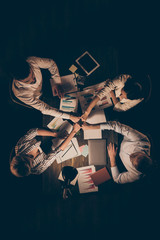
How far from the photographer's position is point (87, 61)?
233 cm

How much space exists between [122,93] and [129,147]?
2.68ft

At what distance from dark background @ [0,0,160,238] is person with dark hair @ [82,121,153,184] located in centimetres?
40

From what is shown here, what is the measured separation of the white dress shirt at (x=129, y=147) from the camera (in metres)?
1.87

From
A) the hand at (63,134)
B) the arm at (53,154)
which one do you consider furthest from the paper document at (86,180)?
the hand at (63,134)

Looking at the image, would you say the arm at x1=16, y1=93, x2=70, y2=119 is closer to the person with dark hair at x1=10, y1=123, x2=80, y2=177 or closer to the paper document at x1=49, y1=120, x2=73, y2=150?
the paper document at x1=49, y1=120, x2=73, y2=150

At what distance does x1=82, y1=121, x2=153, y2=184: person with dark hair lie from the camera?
5.76 feet

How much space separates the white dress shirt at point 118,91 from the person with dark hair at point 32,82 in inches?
24.2

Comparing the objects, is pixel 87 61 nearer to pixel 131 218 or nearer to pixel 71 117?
pixel 71 117

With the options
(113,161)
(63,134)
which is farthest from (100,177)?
(63,134)

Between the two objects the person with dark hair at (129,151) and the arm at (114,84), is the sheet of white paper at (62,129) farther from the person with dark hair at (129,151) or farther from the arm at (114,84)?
the arm at (114,84)

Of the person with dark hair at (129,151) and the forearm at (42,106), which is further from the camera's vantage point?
the forearm at (42,106)

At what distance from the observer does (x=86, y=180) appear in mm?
2145

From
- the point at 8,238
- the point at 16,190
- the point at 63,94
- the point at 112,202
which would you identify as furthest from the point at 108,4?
the point at 8,238

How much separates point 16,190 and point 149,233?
101 inches
